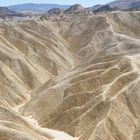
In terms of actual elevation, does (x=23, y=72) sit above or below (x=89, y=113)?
below

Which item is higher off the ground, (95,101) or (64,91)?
(95,101)

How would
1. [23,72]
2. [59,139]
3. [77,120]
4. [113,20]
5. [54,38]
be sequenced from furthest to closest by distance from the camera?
[113,20], [54,38], [23,72], [77,120], [59,139]

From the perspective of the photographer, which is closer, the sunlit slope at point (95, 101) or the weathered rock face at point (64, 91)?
the weathered rock face at point (64, 91)

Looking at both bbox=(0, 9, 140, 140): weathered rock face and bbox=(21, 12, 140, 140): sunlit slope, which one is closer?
bbox=(0, 9, 140, 140): weathered rock face

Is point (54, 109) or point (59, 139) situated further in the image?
point (54, 109)

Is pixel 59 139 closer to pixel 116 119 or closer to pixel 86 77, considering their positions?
pixel 116 119

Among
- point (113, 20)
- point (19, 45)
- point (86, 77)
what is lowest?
point (113, 20)

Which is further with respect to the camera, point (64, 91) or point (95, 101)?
point (64, 91)

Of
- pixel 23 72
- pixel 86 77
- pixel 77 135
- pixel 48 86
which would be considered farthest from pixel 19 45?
pixel 77 135
